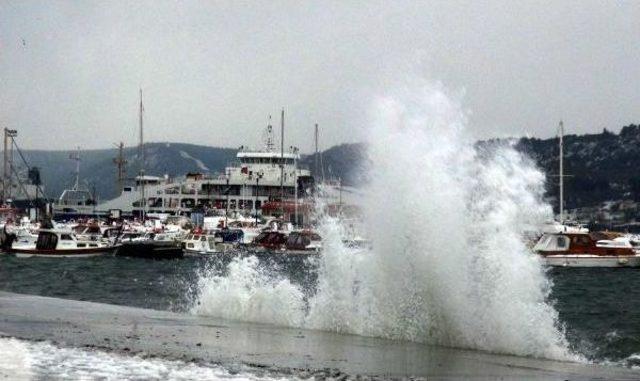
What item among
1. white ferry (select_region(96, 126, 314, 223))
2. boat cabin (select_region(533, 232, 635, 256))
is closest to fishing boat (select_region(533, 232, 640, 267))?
boat cabin (select_region(533, 232, 635, 256))

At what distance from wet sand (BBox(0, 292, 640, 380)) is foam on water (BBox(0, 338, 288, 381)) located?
0.70 m

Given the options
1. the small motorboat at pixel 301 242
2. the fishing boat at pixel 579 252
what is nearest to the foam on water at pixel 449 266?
the fishing boat at pixel 579 252

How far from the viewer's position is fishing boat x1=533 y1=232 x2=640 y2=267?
230ft

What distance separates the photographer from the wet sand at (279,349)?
16484mm

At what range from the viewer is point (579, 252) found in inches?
2795

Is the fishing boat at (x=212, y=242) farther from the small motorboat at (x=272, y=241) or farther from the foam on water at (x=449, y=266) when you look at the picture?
the foam on water at (x=449, y=266)

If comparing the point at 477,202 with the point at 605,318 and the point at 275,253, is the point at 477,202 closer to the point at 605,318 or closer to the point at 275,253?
the point at 605,318

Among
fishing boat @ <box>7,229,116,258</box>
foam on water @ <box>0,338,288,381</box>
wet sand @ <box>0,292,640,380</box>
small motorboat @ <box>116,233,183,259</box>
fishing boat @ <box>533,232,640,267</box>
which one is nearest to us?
foam on water @ <box>0,338,288,381</box>

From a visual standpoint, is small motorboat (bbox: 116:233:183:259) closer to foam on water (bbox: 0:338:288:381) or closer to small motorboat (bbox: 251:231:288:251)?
small motorboat (bbox: 251:231:288:251)

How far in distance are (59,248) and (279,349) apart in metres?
61.7

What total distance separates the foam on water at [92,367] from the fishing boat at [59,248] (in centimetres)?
6188

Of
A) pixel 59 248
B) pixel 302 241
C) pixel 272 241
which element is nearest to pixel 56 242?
pixel 59 248

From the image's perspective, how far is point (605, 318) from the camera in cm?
3162

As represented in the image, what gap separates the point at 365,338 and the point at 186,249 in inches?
2814
